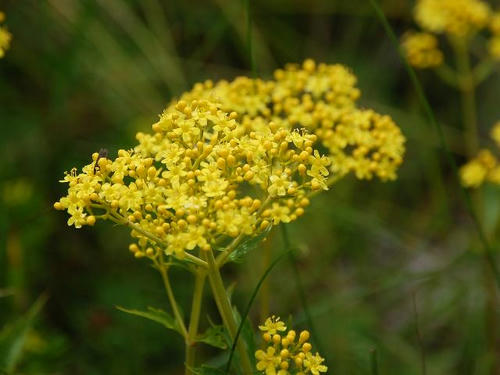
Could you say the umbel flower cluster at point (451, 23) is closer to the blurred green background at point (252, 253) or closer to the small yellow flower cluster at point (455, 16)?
the small yellow flower cluster at point (455, 16)

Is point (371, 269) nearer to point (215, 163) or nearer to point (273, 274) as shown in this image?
point (273, 274)

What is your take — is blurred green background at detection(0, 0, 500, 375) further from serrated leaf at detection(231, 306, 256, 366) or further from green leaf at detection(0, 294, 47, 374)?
serrated leaf at detection(231, 306, 256, 366)

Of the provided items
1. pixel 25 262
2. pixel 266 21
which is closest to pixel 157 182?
pixel 25 262

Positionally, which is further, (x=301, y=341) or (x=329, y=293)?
(x=329, y=293)

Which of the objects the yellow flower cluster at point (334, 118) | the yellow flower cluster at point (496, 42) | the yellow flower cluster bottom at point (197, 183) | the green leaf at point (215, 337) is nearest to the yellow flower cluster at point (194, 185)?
the yellow flower cluster bottom at point (197, 183)

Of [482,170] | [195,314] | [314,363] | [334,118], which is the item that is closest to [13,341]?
[195,314]

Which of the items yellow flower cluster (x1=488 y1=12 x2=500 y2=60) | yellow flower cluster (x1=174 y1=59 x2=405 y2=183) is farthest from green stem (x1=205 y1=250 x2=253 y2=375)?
yellow flower cluster (x1=488 y1=12 x2=500 y2=60)

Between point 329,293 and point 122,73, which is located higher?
point 122,73
